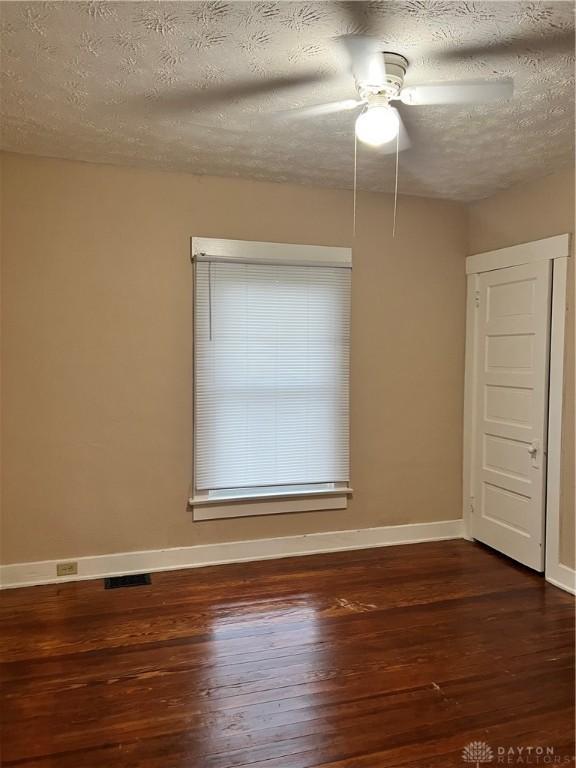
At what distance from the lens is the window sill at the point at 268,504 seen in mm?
3777

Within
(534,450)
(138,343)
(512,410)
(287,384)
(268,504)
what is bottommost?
(268,504)

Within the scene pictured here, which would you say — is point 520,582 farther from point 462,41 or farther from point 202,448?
point 462,41

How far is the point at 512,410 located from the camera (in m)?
3.90

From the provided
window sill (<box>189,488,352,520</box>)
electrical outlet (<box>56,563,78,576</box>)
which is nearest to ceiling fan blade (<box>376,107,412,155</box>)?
window sill (<box>189,488,352,520</box>)

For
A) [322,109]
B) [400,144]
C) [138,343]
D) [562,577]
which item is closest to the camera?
[322,109]

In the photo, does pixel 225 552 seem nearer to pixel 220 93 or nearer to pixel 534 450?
pixel 534 450

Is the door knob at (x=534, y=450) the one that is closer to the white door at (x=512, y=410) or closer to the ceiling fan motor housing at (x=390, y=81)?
the white door at (x=512, y=410)

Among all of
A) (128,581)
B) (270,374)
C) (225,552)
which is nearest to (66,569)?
(128,581)

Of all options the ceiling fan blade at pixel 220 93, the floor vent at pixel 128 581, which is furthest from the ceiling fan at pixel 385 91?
the floor vent at pixel 128 581

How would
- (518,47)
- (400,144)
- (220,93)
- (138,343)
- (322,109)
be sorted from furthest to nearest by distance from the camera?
(138,343) < (400,144) < (322,109) < (220,93) < (518,47)

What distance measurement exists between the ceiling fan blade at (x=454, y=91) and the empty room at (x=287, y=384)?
1cm

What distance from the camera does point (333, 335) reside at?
3979 mm

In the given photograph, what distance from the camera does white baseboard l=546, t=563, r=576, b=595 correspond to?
3.39 metres

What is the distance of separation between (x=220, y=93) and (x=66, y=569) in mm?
2866
